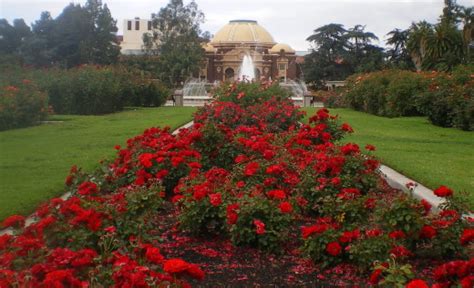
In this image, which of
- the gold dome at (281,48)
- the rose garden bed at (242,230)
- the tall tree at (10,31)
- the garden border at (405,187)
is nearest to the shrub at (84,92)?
the tall tree at (10,31)

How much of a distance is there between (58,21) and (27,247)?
44572 mm

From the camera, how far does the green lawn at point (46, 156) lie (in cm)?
703

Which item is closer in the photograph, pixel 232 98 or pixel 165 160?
pixel 165 160

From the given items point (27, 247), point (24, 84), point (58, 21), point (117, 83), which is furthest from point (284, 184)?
point (58, 21)

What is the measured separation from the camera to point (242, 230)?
5.11 meters

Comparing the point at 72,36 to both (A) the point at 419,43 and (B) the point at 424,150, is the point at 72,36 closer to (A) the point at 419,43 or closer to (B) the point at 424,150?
(A) the point at 419,43

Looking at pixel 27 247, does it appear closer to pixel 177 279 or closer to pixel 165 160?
pixel 177 279

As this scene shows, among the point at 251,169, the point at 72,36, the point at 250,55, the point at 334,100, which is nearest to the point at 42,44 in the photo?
the point at 72,36

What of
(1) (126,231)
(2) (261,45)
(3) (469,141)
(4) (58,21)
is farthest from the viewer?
(2) (261,45)

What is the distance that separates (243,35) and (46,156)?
59.6 meters

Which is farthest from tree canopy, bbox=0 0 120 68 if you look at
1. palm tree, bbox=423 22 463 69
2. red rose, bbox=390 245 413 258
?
red rose, bbox=390 245 413 258

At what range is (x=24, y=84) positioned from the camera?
1766 centimetres

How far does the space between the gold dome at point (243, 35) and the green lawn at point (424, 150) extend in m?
49.4

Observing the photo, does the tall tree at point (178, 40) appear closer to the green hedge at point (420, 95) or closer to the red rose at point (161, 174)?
the green hedge at point (420, 95)
